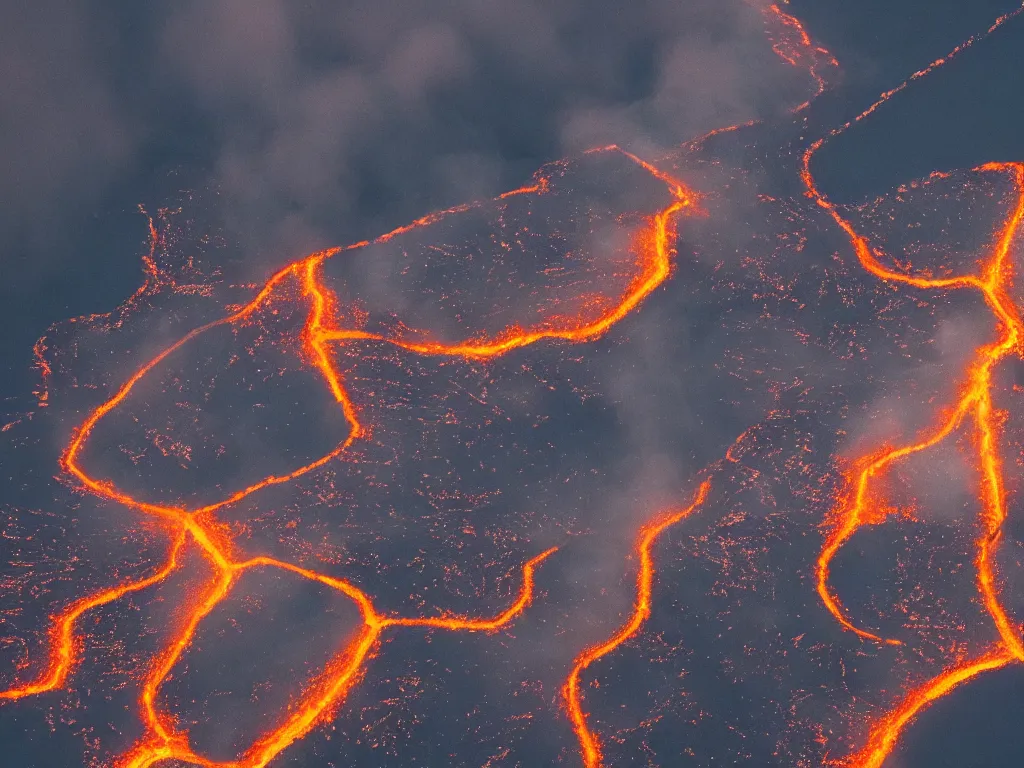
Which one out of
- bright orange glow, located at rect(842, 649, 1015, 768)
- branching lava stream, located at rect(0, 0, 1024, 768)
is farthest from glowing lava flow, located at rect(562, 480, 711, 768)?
bright orange glow, located at rect(842, 649, 1015, 768)

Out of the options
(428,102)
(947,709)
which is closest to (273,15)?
(428,102)

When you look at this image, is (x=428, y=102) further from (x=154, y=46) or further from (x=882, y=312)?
(x=882, y=312)

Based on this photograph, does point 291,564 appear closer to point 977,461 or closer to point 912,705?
point 912,705

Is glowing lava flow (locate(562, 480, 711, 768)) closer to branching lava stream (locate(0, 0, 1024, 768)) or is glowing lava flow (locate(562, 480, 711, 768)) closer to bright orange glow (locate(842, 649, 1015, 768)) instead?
branching lava stream (locate(0, 0, 1024, 768))

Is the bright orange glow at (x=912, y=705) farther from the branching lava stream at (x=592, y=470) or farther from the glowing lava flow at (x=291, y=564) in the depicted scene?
the glowing lava flow at (x=291, y=564)

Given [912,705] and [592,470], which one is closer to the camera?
[912,705]

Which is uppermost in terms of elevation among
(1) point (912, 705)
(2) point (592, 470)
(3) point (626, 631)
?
(2) point (592, 470)

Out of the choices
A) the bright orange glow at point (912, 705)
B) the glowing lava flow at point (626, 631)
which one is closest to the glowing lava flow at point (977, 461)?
the bright orange glow at point (912, 705)

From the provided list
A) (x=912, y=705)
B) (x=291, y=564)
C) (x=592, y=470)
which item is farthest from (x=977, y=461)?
(x=291, y=564)
